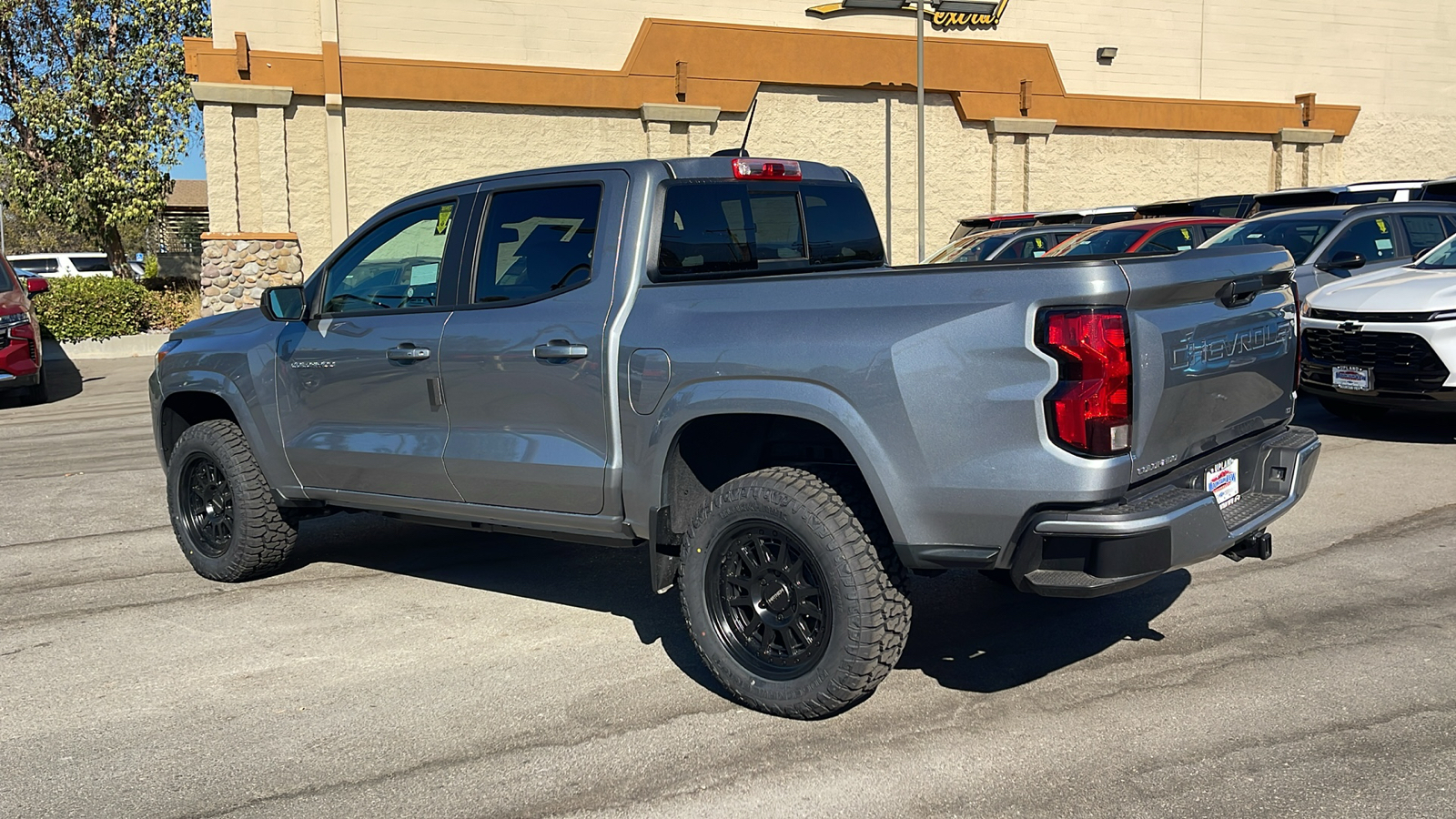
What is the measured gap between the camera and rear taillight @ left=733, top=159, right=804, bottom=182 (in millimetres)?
5226

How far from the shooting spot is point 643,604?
582 cm

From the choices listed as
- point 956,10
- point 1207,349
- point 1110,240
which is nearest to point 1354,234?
point 1110,240

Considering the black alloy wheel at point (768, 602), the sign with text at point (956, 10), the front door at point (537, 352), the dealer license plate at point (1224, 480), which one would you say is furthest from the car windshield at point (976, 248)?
the black alloy wheel at point (768, 602)

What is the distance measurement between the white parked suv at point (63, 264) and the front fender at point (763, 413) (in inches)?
1369

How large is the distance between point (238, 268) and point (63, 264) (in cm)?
1675

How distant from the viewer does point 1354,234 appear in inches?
458

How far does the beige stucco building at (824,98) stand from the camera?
76.3 feet

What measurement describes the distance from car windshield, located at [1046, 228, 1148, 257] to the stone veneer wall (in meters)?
14.8

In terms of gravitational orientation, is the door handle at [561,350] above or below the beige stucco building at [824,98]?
below

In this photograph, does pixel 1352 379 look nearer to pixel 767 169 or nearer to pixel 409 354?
pixel 767 169

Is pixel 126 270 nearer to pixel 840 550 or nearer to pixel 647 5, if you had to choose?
pixel 647 5

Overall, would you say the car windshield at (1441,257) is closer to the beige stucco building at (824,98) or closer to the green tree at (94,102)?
the beige stucco building at (824,98)

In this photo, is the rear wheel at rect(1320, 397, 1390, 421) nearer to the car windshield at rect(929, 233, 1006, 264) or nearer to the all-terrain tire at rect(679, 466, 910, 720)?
the car windshield at rect(929, 233, 1006, 264)

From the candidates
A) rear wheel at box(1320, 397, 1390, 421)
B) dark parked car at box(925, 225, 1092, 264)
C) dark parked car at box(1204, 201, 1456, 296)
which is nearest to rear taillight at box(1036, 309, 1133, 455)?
rear wheel at box(1320, 397, 1390, 421)
